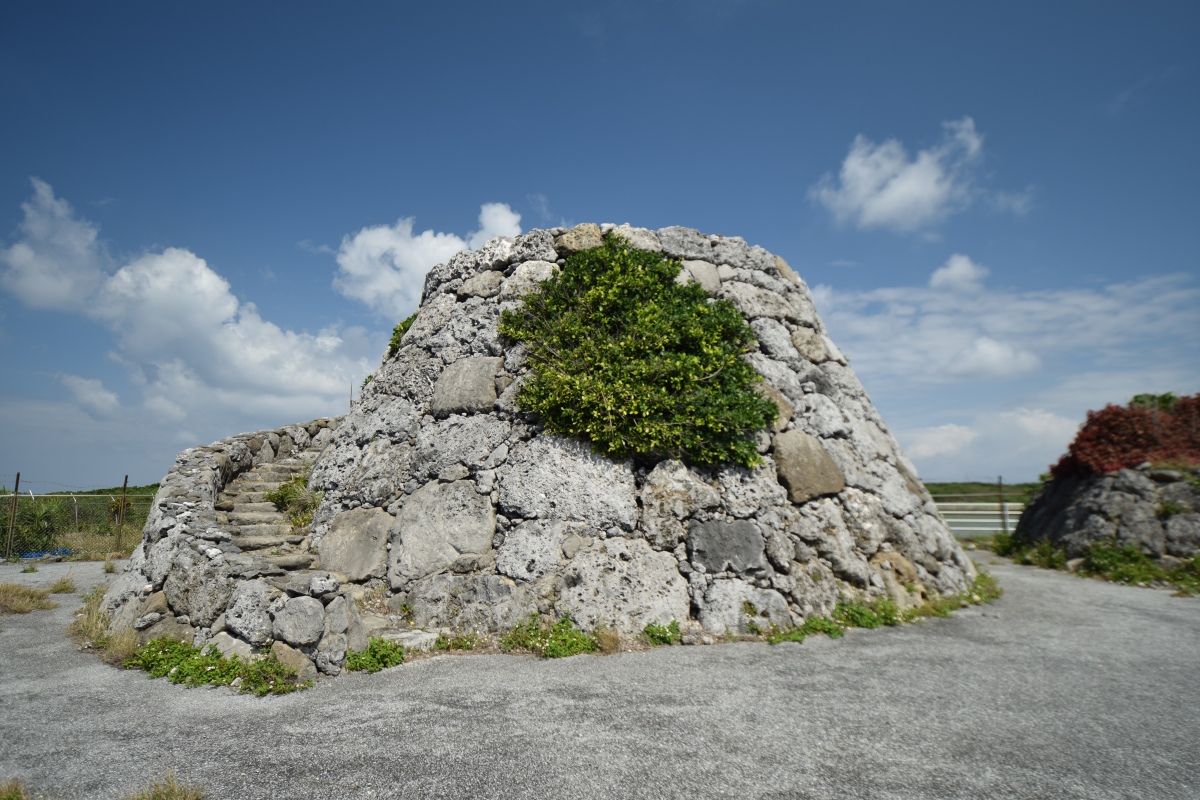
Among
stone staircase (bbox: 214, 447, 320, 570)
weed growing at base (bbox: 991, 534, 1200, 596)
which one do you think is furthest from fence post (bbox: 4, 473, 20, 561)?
weed growing at base (bbox: 991, 534, 1200, 596)

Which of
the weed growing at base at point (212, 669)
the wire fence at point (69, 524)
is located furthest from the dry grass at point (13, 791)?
the wire fence at point (69, 524)

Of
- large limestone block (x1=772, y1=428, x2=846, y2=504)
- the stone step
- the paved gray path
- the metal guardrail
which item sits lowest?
the paved gray path

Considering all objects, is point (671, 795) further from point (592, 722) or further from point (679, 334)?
point (679, 334)

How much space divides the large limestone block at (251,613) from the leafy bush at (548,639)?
8.87 feet

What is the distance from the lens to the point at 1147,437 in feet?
45.9

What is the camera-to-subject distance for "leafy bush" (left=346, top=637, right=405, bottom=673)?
7.01m

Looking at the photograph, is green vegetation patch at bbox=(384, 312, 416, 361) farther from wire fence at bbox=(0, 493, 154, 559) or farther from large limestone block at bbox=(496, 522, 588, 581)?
wire fence at bbox=(0, 493, 154, 559)

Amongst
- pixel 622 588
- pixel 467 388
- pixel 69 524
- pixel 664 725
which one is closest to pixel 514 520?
pixel 622 588

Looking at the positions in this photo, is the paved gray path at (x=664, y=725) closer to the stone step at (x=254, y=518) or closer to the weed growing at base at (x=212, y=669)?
the weed growing at base at (x=212, y=669)

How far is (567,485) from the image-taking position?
29.2 feet

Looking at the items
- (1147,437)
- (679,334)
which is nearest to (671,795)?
(679,334)

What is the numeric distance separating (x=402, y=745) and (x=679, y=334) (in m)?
6.86

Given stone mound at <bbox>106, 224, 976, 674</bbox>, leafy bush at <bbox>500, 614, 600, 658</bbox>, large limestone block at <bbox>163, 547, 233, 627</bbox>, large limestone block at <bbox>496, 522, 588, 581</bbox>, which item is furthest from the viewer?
large limestone block at <bbox>496, 522, 588, 581</bbox>

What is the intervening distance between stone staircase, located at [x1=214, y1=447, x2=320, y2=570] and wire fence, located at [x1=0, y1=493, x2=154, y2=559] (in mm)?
8953
